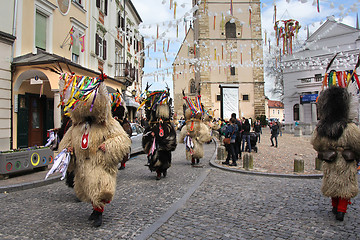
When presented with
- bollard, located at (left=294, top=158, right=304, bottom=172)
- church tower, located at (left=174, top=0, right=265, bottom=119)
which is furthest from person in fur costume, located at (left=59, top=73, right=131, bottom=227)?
church tower, located at (left=174, top=0, right=265, bottom=119)

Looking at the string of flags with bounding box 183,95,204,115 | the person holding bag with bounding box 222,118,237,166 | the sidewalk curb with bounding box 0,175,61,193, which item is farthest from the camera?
the string of flags with bounding box 183,95,204,115

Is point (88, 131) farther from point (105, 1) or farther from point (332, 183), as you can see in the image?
point (105, 1)

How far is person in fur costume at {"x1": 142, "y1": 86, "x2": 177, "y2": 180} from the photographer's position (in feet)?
23.9

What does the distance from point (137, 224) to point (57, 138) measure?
2.39 meters

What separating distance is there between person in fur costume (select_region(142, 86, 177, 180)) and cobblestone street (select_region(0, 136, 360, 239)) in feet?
1.97

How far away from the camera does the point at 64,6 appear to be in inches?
556

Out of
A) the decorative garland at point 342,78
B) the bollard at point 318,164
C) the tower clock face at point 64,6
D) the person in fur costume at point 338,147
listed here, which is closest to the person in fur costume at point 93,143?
the person in fur costume at point 338,147

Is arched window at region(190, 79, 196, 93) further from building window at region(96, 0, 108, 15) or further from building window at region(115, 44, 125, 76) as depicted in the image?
building window at region(96, 0, 108, 15)

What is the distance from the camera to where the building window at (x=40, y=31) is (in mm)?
12305

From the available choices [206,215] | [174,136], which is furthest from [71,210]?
[174,136]

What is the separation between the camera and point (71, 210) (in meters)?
4.81

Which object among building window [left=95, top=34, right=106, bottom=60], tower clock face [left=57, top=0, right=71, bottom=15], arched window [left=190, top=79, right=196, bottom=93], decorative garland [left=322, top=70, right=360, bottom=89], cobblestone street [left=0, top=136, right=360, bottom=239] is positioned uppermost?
arched window [left=190, top=79, right=196, bottom=93]

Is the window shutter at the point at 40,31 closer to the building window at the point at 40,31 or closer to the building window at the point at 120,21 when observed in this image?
the building window at the point at 40,31

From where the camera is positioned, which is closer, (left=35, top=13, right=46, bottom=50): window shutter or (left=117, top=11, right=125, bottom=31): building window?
(left=35, top=13, right=46, bottom=50): window shutter
